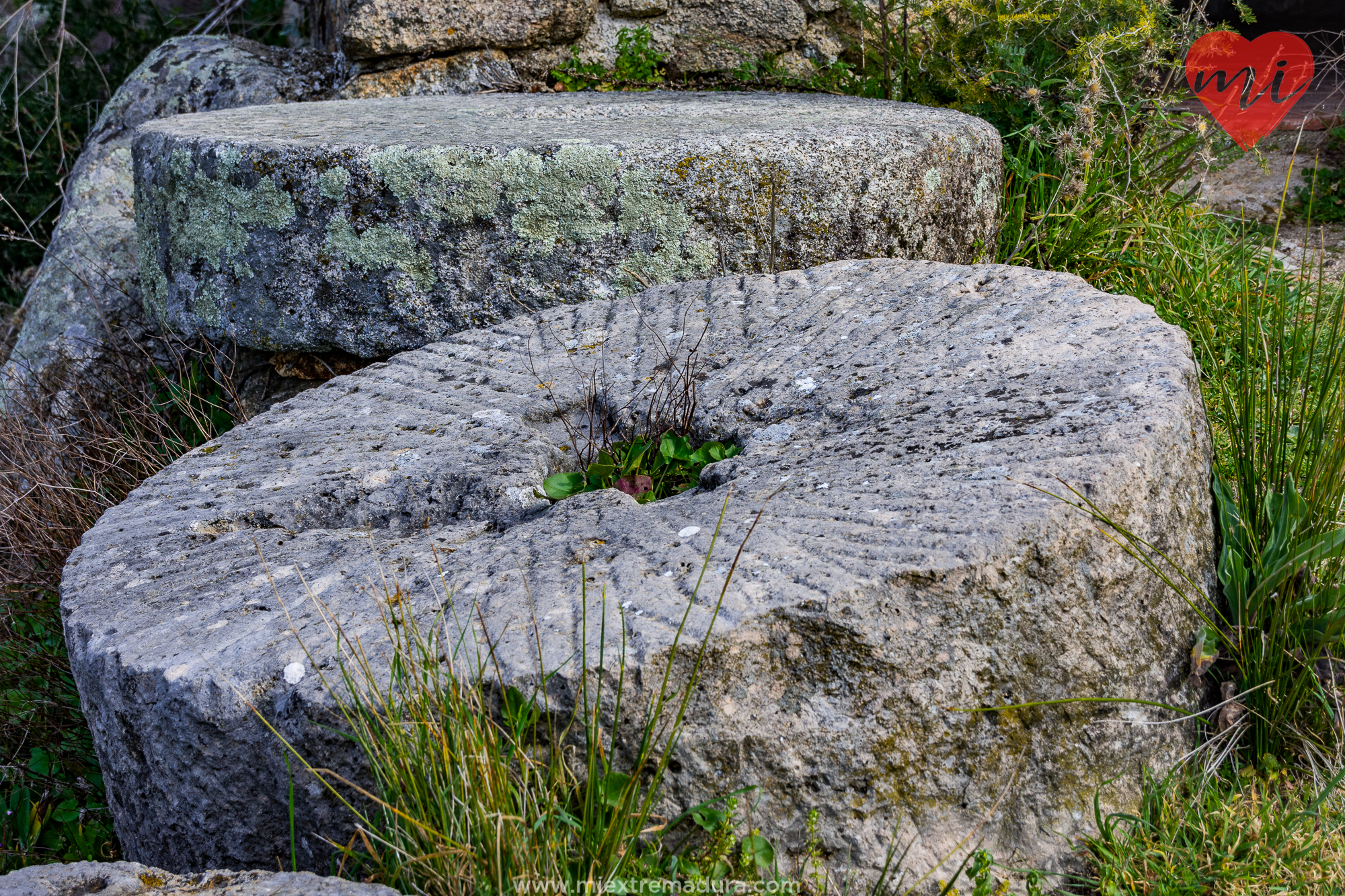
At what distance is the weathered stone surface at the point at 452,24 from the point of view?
366 centimetres

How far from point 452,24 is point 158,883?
338 cm

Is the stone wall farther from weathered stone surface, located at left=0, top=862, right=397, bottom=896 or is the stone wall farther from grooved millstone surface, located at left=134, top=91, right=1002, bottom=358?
weathered stone surface, located at left=0, top=862, right=397, bottom=896

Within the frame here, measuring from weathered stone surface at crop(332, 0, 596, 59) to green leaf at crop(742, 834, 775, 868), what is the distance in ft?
11.2

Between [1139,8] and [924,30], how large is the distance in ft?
2.41

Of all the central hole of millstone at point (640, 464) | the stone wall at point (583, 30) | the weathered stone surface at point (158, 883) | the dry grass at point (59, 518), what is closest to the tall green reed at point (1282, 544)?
the central hole of millstone at point (640, 464)

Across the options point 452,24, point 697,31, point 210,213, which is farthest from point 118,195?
point 697,31

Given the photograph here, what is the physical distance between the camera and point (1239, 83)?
133 inches

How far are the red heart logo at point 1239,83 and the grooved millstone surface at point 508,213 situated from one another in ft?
4.45

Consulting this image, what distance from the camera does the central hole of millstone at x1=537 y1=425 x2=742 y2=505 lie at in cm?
185

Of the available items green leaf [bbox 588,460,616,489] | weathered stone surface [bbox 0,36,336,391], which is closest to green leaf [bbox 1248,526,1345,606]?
green leaf [bbox 588,460,616,489]

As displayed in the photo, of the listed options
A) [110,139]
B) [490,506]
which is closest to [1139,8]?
[490,506]

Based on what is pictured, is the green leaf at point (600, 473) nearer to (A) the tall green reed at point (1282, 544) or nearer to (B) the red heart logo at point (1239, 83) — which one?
(A) the tall green reed at point (1282, 544)

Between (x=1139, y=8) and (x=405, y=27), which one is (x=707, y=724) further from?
(x=405, y=27)

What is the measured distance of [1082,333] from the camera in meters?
1.80
